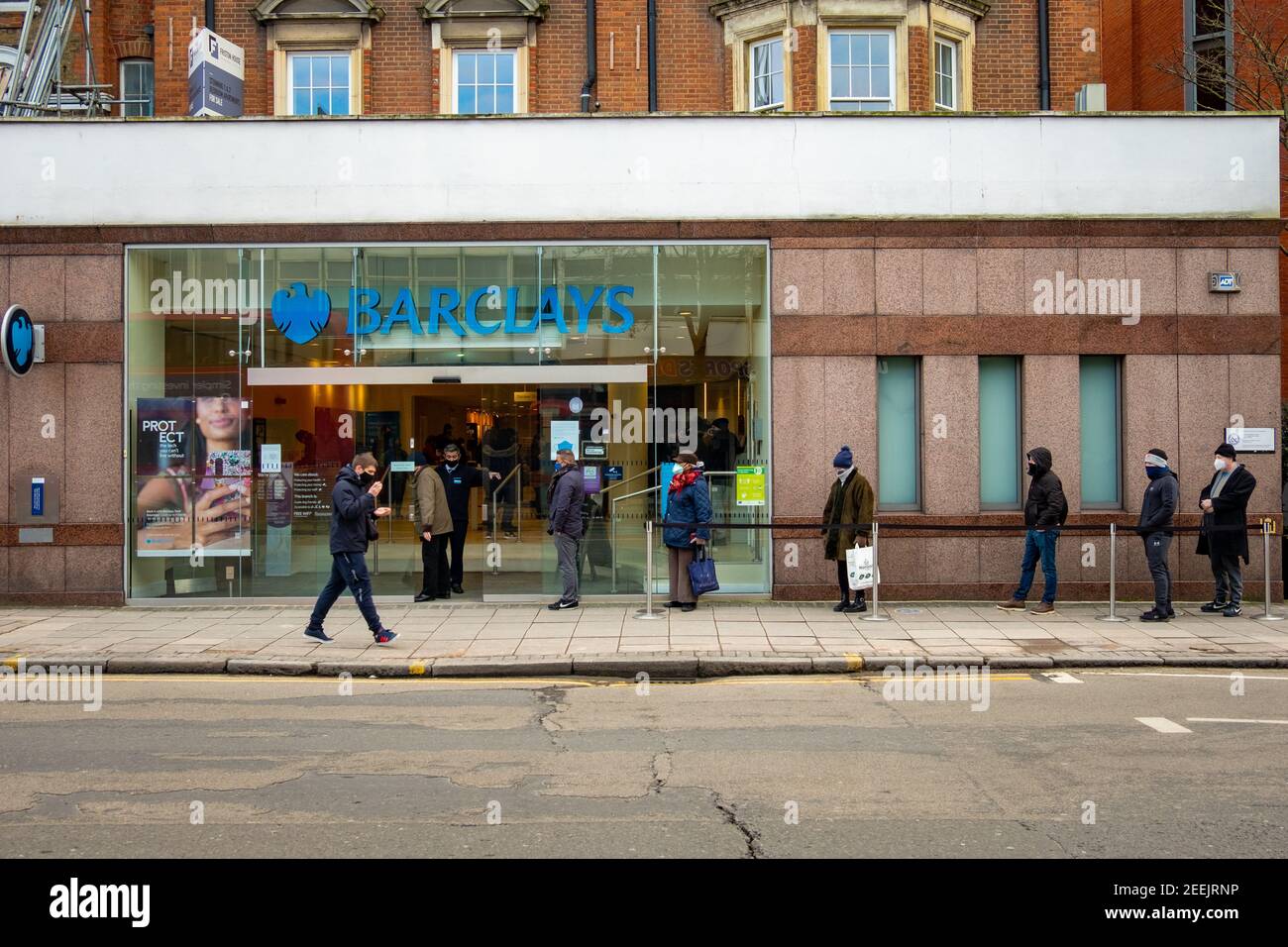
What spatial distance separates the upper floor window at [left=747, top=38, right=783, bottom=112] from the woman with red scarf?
5865 millimetres

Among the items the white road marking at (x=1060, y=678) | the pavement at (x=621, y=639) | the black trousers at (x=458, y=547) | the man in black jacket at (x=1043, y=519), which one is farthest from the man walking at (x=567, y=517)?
the white road marking at (x=1060, y=678)

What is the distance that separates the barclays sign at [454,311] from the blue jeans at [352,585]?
4123 millimetres

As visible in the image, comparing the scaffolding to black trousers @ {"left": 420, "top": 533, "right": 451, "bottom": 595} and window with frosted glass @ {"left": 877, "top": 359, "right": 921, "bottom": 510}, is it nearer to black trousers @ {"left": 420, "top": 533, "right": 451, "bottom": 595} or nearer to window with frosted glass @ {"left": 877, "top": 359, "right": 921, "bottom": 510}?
black trousers @ {"left": 420, "top": 533, "right": 451, "bottom": 595}

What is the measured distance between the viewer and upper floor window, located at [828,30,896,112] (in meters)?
16.3

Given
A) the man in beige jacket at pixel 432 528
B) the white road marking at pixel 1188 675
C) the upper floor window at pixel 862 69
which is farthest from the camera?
the upper floor window at pixel 862 69

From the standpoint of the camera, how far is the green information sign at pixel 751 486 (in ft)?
47.7

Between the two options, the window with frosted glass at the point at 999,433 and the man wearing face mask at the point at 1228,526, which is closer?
the man wearing face mask at the point at 1228,526

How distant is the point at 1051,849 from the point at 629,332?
10025 mm

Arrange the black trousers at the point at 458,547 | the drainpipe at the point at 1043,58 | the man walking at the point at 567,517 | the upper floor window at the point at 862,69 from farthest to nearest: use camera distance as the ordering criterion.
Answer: the drainpipe at the point at 1043,58, the upper floor window at the point at 862,69, the black trousers at the point at 458,547, the man walking at the point at 567,517

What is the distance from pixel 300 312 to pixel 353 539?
14.6ft

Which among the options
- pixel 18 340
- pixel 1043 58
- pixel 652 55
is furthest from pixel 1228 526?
pixel 18 340

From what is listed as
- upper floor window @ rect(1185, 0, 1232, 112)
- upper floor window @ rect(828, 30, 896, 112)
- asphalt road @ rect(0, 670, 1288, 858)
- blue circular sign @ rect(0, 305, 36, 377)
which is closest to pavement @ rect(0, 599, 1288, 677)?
asphalt road @ rect(0, 670, 1288, 858)

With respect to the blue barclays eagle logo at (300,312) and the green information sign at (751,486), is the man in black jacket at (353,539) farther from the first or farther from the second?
the green information sign at (751,486)

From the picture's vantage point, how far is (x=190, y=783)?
21.9 feet
